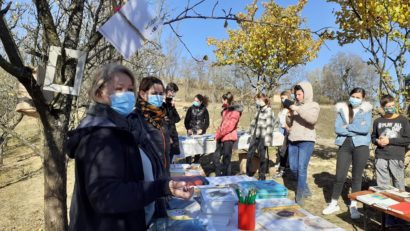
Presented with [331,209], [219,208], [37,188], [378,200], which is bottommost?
[37,188]

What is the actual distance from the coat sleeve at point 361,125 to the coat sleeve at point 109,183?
3829 mm

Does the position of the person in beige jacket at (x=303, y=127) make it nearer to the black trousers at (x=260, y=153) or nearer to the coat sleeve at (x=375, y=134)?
the coat sleeve at (x=375, y=134)

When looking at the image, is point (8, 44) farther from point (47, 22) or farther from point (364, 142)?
point (364, 142)

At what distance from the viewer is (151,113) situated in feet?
9.52

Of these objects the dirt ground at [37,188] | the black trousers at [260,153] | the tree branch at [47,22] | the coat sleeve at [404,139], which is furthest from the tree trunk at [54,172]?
the black trousers at [260,153]

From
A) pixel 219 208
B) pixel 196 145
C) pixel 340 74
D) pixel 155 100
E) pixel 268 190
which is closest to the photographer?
pixel 219 208

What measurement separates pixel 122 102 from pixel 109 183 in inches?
15.4

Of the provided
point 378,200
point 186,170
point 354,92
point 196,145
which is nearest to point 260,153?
point 196,145

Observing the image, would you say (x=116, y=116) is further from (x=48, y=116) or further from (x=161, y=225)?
(x=48, y=116)

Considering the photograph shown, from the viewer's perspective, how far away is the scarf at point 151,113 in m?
2.88

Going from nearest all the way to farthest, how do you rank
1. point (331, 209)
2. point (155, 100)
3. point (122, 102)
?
point (122, 102), point (155, 100), point (331, 209)

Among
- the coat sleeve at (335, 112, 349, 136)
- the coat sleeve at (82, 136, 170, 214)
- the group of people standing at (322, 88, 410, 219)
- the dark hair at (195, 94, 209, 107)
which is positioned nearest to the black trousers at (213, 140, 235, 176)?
the dark hair at (195, 94, 209, 107)

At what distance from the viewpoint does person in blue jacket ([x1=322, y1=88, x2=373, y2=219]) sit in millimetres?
4539

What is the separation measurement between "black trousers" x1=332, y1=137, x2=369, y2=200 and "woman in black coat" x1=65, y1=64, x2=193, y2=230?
3698 millimetres
